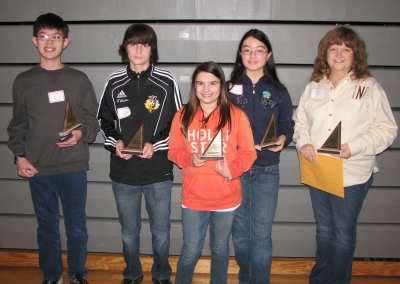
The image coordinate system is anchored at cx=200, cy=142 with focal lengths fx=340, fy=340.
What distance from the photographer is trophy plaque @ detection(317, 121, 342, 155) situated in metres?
2.15

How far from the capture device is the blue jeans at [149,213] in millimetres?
2426

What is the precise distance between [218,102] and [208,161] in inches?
15.3

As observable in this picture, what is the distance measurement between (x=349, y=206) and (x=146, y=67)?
169cm

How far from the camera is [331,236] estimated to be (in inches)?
97.2

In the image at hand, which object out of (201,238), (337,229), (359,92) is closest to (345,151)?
(359,92)

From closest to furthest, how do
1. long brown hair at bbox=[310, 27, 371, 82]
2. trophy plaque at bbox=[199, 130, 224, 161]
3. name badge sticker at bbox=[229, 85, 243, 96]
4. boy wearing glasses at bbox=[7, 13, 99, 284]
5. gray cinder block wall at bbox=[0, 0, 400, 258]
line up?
trophy plaque at bbox=[199, 130, 224, 161] < long brown hair at bbox=[310, 27, 371, 82] < name badge sticker at bbox=[229, 85, 243, 96] < boy wearing glasses at bbox=[7, 13, 99, 284] < gray cinder block wall at bbox=[0, 0, 400, 258]

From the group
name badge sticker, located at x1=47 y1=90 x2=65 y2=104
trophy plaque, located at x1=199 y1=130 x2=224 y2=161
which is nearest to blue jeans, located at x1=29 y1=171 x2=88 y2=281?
name badge sticker, located at x1=47 y1=90 x2=65 y2=104

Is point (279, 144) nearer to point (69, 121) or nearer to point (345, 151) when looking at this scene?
point (345, 151)

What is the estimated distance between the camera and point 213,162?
2.11m

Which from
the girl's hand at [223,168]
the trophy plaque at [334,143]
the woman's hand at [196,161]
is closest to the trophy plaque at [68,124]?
the woman's hand at [196,161]

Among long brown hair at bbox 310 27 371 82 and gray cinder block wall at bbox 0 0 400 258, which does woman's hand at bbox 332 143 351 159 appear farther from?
gray cinder block wall at bbox 0 0 400 258

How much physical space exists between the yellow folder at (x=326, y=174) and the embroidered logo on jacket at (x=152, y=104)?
1139mm

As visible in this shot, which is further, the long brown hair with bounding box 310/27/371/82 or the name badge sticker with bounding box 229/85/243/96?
the name badge sticker with bounding box 229/85/243/96

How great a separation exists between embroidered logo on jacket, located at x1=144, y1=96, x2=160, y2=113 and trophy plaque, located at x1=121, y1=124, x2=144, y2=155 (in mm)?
198
